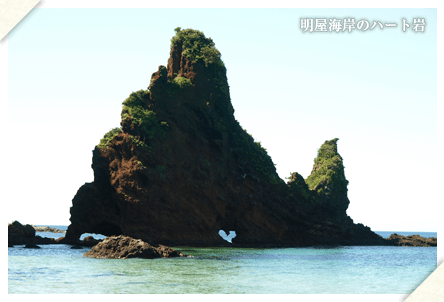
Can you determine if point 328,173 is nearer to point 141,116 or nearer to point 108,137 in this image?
point 141,116

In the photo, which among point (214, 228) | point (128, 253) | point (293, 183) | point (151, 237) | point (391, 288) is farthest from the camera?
point (293, 183)

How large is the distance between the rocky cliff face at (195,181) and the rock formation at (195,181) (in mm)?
95

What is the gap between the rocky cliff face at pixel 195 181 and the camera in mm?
39688

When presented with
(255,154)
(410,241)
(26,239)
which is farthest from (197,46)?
(410,241)

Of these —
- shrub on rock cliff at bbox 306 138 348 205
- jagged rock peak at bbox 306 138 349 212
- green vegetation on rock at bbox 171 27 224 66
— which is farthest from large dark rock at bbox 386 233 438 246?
green vegetation on rock at bbox 171 27 224 66

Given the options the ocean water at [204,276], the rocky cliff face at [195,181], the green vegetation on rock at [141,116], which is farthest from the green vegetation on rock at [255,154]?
the ocean water at [204,276]

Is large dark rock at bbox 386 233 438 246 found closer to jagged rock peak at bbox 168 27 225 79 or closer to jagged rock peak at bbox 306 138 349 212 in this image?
jagged rock peak at bbox 306 138 349 212

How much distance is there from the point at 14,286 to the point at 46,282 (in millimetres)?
1432

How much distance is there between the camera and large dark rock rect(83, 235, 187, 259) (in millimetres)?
27350

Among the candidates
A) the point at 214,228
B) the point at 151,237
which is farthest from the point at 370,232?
the point at 151,237

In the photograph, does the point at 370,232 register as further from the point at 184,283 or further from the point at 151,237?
the point at 184,283

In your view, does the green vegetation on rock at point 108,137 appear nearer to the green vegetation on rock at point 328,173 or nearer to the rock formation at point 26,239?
the rock formation at point 26,239

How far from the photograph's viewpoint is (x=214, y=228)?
43000mm

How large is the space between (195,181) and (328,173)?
16.7 m
